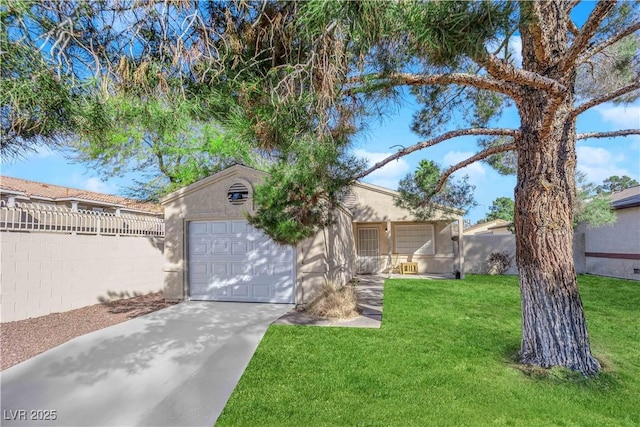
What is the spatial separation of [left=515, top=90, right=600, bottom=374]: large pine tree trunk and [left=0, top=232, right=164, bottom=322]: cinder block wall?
410 inches

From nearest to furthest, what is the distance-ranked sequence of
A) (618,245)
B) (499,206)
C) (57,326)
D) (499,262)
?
(57,326), (618,245), (499,262), (499,206)

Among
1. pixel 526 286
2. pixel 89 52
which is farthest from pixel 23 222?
pixel 526 286

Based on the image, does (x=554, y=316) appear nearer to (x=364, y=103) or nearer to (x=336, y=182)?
(x=336, y=182)

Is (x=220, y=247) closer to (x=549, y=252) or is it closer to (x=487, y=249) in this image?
(x=549, y=252)

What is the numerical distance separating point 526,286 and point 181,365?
5.63 m

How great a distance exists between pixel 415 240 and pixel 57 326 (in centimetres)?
1509

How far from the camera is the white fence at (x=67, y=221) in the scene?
7754mm

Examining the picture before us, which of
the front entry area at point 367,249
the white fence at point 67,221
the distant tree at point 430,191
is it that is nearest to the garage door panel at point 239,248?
the white fence at point 67,221

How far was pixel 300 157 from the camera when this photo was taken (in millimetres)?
4379

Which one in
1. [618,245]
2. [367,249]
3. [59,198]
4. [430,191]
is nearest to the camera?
[430,191]

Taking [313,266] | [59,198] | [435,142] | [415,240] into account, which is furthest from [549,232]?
[59,198]

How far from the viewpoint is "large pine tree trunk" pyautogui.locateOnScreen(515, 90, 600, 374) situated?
5.01 meters

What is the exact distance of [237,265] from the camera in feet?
33.4

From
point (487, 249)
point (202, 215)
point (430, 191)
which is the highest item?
point (430, 191)
